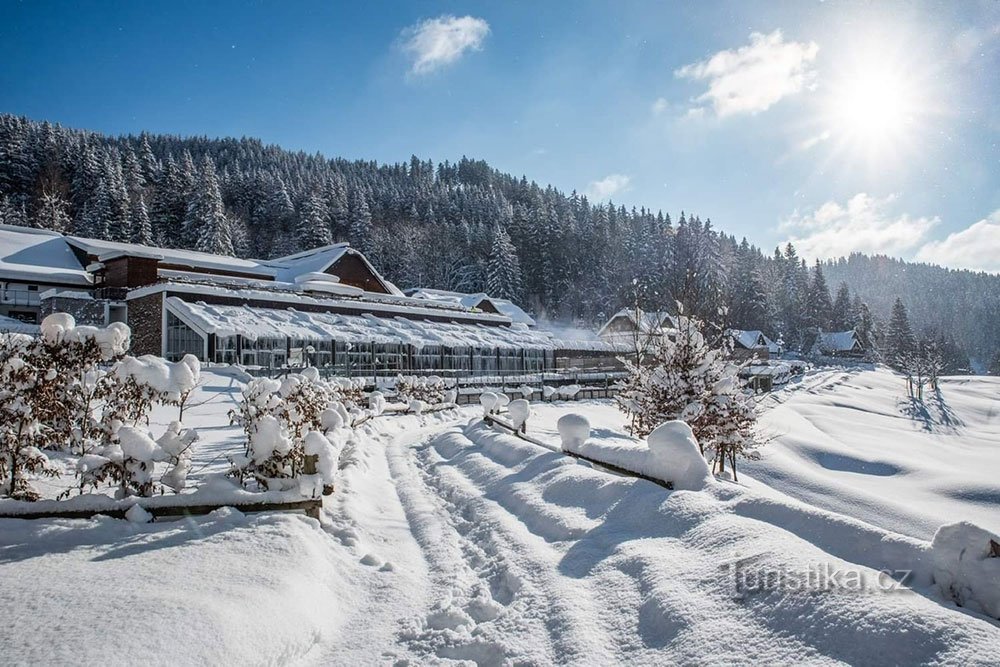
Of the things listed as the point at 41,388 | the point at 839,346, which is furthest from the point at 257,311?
the point at 839,346

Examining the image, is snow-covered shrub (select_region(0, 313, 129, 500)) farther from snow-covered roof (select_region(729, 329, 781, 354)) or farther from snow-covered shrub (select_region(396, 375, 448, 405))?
snow-covered roof (select_region(729, 329, 781, 354))

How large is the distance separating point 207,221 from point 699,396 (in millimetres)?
47075

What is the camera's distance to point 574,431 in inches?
295

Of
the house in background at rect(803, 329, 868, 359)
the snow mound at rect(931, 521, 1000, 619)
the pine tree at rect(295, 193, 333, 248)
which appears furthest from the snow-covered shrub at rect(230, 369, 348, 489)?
the house in background at rect(803, 329, 868, 359)

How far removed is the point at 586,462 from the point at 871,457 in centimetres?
1310

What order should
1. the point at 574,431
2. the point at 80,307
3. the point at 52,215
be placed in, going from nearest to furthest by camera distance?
1. the point at 574,431
2. the point at 80,307
3. the point at 52,215

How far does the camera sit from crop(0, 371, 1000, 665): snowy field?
275 cm

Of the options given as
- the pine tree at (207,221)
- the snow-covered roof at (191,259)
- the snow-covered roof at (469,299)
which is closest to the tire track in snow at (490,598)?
the snow-covered roof at (191,259)

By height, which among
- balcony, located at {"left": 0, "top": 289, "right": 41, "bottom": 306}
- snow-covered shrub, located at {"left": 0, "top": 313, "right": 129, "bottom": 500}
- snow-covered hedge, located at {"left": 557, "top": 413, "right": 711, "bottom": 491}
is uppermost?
balcony, located at {"left": 0, "top": 289, "right": 41, "bottom": 306}

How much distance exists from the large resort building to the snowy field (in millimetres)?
18079

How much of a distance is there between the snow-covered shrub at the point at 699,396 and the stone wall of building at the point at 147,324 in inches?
820

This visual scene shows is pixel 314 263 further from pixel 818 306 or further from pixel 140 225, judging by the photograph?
pixel 818 306

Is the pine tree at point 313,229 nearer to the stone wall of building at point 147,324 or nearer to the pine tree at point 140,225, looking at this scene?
the pine tree at point 140,225

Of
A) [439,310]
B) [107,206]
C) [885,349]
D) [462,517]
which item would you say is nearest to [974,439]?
[439,310]
